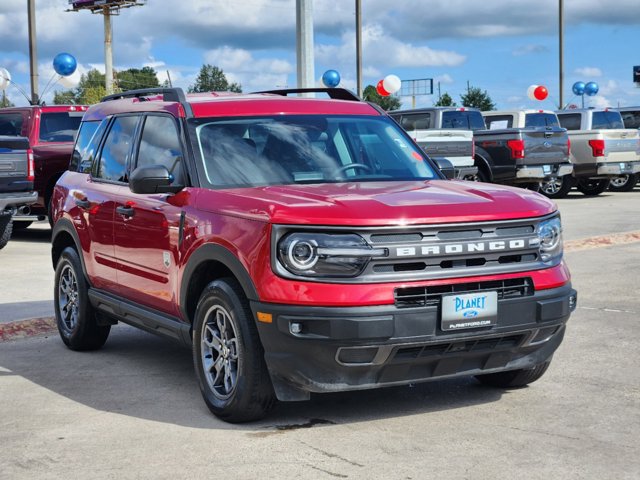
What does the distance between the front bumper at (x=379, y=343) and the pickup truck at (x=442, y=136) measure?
1430 cm

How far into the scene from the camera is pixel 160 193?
6.15 m

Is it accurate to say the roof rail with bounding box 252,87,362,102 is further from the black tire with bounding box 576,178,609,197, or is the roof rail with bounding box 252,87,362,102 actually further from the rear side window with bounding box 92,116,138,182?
the black tire with bounding box 576,178,609,197

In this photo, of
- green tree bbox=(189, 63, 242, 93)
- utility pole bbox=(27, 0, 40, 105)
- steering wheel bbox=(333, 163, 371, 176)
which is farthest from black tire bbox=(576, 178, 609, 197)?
green tree bbox=(189, 63, 242, 93)

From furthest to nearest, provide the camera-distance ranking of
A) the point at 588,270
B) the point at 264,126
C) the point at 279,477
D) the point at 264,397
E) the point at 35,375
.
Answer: the point at 588,270
the point at 35,375
the point at 264,126
the point at 264,397
the point at 279,477

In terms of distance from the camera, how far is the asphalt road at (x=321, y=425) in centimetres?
470

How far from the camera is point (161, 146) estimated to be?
6.56 metres

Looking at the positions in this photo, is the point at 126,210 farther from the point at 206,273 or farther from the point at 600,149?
the point at 600,149

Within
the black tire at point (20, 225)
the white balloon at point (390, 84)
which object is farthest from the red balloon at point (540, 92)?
the black tire at point (20, 225)

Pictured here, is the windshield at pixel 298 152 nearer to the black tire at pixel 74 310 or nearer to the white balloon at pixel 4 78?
the black tire at pixel 74 310

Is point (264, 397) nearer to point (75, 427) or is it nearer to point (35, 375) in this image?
point (75, 427)

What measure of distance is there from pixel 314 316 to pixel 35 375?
2697 millimetres

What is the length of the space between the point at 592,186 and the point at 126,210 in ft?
67.2

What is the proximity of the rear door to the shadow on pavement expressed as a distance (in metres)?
0.53

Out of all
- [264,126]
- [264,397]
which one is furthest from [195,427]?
[264,126]
